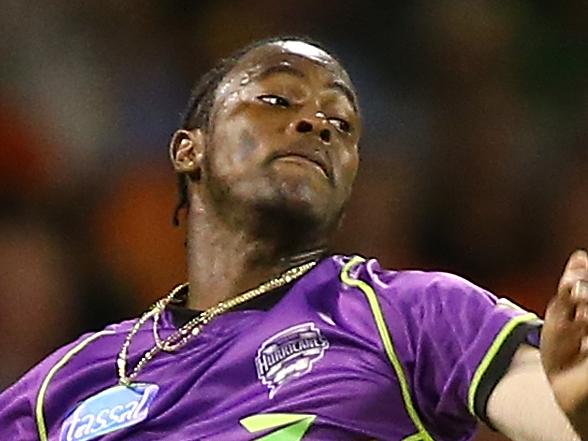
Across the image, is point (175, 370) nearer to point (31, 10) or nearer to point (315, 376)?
point (315, 376)

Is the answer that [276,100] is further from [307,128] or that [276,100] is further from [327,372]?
[327,372]

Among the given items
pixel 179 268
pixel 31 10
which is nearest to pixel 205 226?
pixel 179 268

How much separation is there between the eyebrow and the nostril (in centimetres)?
9

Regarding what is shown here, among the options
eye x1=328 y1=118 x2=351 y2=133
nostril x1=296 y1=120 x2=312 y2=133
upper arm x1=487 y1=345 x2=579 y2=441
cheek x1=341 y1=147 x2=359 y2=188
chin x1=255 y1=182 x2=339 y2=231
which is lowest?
upper arm x1=487 y1=345 x2=579 y2=441

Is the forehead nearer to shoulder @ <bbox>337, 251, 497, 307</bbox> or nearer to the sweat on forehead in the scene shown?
the sweat on forehead

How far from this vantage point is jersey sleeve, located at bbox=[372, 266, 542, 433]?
6.22ft

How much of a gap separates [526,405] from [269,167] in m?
0.61

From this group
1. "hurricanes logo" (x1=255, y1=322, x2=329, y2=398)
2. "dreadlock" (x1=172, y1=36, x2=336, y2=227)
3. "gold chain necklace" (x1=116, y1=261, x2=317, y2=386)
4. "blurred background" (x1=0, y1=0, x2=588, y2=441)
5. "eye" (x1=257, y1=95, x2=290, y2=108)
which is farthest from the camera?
"blurred background" (x1=0, y1=0, x2=588, y2=441)

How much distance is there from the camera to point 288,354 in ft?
6.88

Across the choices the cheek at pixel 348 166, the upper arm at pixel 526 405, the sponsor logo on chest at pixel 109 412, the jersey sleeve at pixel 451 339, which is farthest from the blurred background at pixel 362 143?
the upper arm at pixel 526 405

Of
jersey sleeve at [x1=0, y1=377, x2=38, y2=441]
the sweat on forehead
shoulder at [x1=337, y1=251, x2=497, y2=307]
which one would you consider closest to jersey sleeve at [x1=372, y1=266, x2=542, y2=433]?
shoulder at [x1=337, y1=251, x2=497, y2=307]

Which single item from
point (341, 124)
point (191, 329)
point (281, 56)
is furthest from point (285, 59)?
point (191, 329)

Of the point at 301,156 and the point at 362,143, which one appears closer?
the point at 301,156

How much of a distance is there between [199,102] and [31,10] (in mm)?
1724
